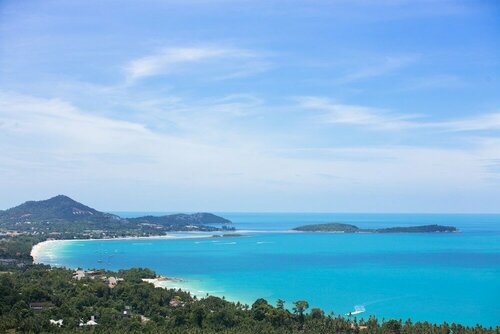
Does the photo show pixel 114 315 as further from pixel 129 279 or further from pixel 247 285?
pixel 247 285

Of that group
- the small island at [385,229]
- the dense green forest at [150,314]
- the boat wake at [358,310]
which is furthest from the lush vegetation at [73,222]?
the boat wake at [358,310]

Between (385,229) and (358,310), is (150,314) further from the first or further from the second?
(385,229)

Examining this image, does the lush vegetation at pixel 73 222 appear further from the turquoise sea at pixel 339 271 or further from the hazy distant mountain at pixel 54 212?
the turquoise sea at pixel 339 271

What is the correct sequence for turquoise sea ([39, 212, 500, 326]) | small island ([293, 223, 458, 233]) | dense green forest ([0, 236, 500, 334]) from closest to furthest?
dense green forest ([0, 236, 500, 334]), turquoise sea ([39, 212, 500, 326]), small island ([293, 223, 458, 233])

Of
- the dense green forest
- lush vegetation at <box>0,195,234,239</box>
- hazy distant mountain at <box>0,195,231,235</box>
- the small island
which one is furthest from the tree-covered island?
the small island

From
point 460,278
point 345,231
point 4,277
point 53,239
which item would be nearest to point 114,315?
point 4,277

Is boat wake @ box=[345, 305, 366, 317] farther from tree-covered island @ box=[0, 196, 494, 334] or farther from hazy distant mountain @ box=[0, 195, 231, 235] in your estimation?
hazy distant mountain @ box=[0, 195, 231, 235]
